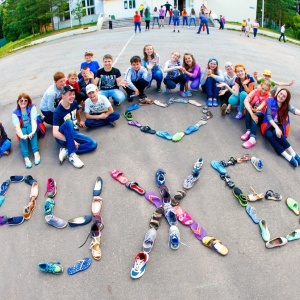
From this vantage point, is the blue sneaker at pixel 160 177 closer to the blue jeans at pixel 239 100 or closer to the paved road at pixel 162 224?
the paved road at pixel 162 224

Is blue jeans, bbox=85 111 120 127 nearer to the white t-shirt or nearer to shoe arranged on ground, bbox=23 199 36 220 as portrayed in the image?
the white t-shirt

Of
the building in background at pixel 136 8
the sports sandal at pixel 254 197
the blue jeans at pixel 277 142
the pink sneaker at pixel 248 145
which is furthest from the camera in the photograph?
the building in background at pixel 136 8

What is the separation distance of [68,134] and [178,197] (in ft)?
8.81

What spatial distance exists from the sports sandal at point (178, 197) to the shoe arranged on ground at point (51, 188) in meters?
2.25

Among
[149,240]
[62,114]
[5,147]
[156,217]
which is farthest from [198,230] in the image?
[5,147]

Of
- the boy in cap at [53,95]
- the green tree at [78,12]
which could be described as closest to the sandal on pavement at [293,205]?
the boy in cap at [53,95]

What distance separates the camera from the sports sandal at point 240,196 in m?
5.56

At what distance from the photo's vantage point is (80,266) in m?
4.51

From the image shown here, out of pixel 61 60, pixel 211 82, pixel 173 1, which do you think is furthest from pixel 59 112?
pixel 173 1

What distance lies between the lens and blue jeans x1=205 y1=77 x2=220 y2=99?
8.41m

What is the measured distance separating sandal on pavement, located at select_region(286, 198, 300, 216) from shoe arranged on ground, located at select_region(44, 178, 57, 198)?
14.2 ft

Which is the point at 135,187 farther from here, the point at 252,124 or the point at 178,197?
the point at 252,124

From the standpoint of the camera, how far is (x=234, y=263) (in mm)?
4574

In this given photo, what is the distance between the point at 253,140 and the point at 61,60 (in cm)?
1307
